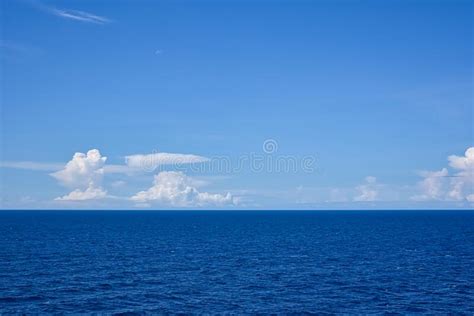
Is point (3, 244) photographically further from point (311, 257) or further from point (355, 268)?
point (355, 268)

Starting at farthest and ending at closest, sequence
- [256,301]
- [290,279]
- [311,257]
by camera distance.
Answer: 1. [311,257]
2. [290,279]
3. [256,301]

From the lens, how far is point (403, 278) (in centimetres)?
7881

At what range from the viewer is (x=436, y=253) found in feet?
373

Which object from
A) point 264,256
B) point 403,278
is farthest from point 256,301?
point 264,256

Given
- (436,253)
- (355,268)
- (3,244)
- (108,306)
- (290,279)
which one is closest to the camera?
(108,306)

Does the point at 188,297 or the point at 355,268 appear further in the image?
the point at 355,268

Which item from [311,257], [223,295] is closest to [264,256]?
[311,257]

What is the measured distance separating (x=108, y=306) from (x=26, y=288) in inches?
655

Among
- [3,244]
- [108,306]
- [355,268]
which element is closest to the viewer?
[108,306]

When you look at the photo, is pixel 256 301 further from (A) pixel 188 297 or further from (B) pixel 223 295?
(A) pixel 188 297

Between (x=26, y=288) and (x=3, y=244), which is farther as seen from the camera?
(x=3, y=244)

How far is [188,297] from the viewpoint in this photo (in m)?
64.3

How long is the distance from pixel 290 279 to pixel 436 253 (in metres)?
54.5

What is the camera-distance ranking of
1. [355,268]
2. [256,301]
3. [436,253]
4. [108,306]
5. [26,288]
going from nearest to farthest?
[108,306]
[256,301]
[26,288]
[355,268]
[436,253]
